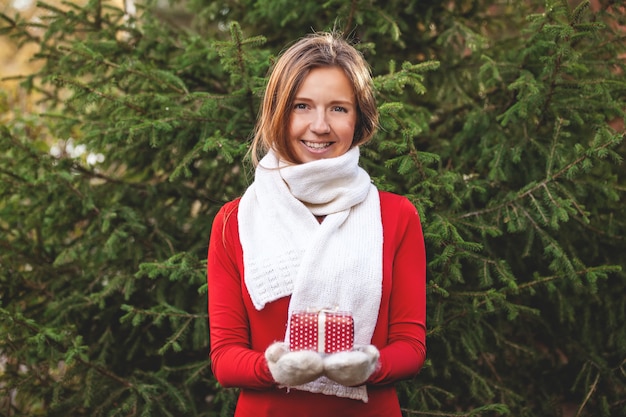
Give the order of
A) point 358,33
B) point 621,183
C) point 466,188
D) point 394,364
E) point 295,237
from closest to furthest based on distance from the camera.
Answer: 1. point 394,364
2. point 295,237
3. point 466,188
4. point 621,183
5. point 358,33

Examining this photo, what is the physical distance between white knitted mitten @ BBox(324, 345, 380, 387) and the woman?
151 millimetres

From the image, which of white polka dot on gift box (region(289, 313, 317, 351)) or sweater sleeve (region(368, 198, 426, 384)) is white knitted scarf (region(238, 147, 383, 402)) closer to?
sweater sleeve (region(368, 198, 426, 384))

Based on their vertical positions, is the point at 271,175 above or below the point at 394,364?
above

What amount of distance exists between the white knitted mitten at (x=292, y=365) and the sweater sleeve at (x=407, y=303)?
31 centimetres

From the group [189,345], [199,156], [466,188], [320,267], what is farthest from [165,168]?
[320,267]

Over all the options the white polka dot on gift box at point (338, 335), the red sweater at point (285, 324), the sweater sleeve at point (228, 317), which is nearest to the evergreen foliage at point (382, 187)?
the red sweater at point (285, 324)

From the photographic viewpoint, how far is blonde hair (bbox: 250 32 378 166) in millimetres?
1886

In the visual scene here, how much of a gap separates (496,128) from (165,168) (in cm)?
205

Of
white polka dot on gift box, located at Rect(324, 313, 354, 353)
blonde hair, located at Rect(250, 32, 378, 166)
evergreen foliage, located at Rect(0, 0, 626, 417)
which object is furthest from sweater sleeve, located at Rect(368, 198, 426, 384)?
evergreen foliage, located at Rect(0, 0, 626, 417)

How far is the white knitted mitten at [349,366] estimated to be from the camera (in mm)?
1412

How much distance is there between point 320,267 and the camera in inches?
69.5

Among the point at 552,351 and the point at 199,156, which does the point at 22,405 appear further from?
the point at 552,351

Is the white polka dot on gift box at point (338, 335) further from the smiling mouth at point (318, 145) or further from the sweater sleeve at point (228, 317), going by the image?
the smiling mouth at point (318, 145)

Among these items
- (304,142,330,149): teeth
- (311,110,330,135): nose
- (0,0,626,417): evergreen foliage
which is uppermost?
(311,110,330,135): nose
